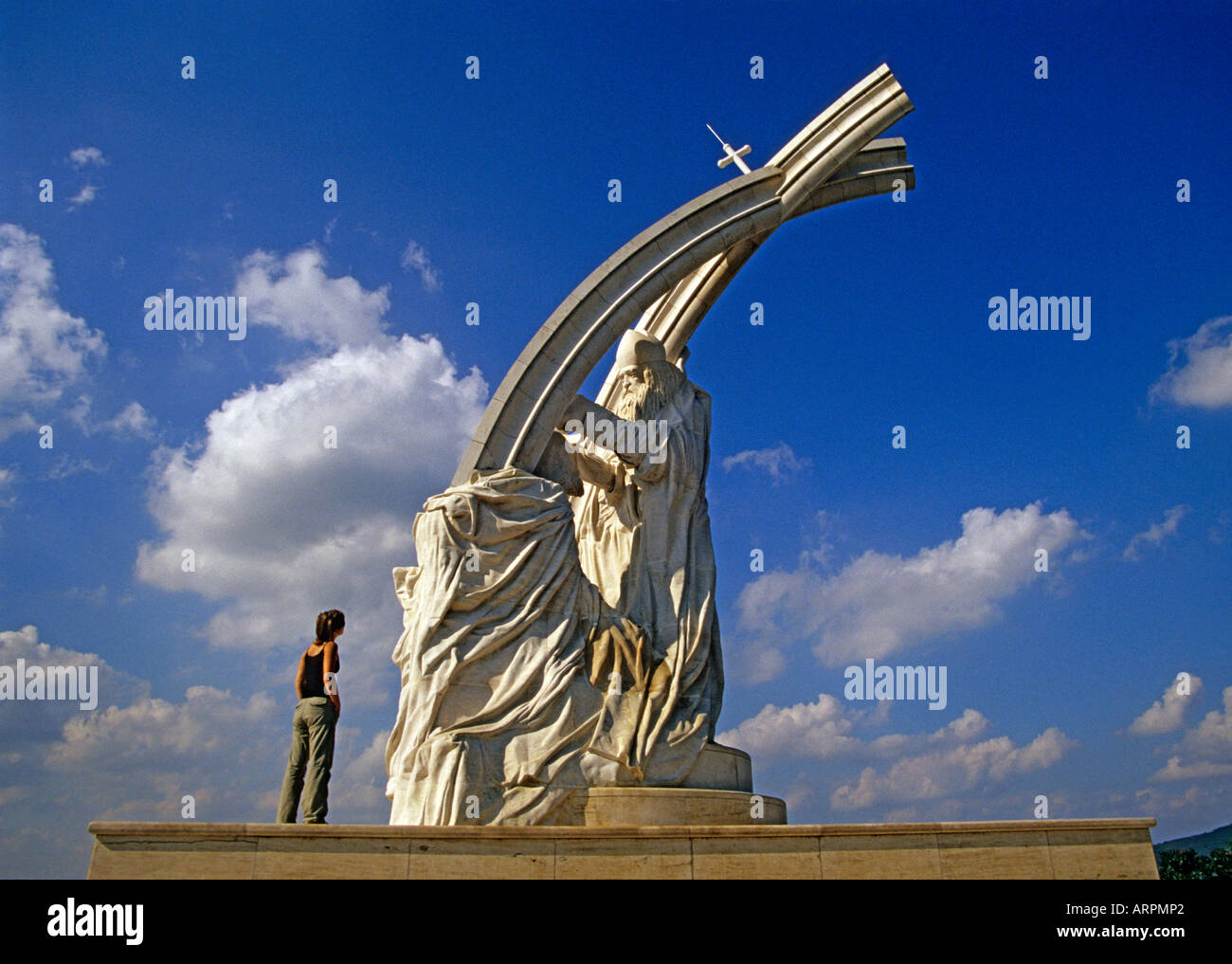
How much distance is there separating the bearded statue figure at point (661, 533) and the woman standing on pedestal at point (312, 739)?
365 centimetres

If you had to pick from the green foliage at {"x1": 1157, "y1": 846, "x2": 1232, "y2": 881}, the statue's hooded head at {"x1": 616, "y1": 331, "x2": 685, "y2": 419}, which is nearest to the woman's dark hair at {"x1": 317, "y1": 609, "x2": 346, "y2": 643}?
the statue's hooded head at {"x1": 616, "y1": 331, "x2": 685, "y2": 419}

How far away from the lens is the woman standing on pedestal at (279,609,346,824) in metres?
8.10

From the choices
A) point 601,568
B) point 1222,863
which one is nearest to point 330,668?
point 601,568

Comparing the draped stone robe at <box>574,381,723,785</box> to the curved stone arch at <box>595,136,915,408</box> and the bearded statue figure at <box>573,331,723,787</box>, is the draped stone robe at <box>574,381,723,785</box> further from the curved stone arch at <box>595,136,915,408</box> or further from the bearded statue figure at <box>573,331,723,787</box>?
the curved stone arch at <box>595,136,915,408</box>

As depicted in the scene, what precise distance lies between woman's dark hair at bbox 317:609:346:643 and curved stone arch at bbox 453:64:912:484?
2711mm

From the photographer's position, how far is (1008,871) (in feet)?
26.8

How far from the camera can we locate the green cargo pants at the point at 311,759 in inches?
319

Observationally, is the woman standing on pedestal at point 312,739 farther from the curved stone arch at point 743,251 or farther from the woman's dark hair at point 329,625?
the curved stone arch at point 743,251

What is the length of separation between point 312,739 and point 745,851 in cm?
342

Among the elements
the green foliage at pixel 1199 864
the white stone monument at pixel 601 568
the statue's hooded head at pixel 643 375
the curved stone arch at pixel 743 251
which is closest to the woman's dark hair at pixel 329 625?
the white stone monument at pixel 601 568

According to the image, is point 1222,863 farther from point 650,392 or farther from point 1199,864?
point 650,392

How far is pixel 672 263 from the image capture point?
12.3 meters
